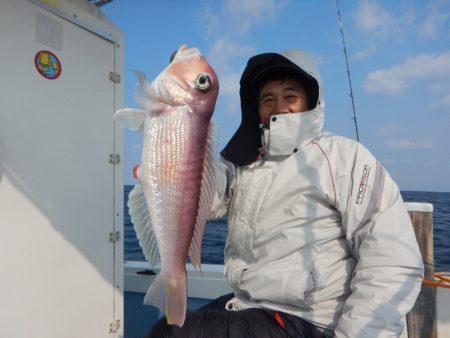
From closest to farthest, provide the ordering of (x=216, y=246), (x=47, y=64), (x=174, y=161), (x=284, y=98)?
1. (x=174, y=161)
2. (x=284, y=98)
3. (x=47, y=64)
4. (x=216, y=246)

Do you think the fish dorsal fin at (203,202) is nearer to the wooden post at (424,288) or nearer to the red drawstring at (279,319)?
the red drawstring at (279,319)

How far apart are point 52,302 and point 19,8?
2.44m

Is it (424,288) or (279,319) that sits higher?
(279,319)

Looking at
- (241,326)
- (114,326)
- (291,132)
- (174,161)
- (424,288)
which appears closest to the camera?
(174,161)

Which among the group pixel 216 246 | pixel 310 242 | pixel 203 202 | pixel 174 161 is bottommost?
pixel 216 246

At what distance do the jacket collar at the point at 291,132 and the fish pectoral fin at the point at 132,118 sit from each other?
0.89 metres

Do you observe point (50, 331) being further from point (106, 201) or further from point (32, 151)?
point (32, 151)

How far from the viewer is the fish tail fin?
1773mm

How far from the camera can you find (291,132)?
7.55 ft

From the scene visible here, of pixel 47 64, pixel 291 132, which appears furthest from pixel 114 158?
pixel 291 132

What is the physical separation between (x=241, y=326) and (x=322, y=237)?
709 mm

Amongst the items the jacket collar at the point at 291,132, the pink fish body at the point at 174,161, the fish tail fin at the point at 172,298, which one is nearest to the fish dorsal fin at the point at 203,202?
the pink fish body at the point at 174,161

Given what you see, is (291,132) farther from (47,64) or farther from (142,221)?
(47,64)

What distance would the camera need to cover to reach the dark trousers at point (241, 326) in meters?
2.00
